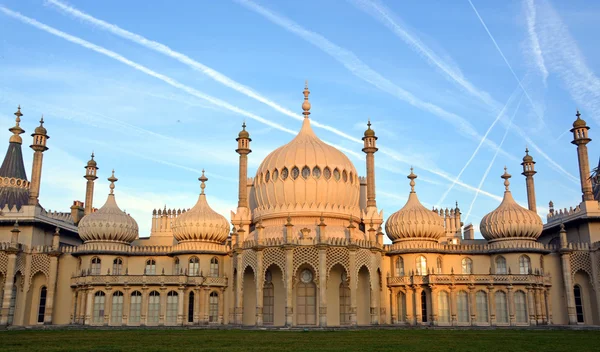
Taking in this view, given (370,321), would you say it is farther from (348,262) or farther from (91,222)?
(91,222)

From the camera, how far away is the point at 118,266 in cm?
5066

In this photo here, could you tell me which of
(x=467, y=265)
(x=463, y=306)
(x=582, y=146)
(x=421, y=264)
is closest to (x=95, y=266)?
(x=421, y=264)

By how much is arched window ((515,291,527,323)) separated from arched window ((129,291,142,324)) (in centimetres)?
2863

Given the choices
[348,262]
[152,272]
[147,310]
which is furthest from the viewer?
[152,272]

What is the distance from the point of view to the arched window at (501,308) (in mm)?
46906

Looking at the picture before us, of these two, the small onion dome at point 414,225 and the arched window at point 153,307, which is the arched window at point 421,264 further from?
the arched window at point 153,307

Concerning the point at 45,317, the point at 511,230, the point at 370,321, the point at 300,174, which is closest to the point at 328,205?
the point at 300,174

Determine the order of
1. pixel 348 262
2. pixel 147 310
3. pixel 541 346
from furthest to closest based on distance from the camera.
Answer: pixel 147 310 < pixel 348 262 < pixel 541 346

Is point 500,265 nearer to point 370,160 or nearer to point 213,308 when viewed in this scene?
point 370,160

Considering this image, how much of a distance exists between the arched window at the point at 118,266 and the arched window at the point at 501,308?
29.7 metres

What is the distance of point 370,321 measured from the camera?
148 ft

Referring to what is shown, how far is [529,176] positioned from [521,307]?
584 inches

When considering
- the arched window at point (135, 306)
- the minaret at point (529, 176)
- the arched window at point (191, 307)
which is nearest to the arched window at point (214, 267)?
the arched window at point (191, 307)

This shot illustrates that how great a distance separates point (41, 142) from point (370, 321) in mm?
30862
